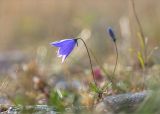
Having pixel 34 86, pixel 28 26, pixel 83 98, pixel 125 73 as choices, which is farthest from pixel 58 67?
pixel 28 26

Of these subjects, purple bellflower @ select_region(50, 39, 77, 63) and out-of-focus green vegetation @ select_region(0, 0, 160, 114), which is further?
out-of-focus green vegetation @ select_region(0, 0, 160, 114)

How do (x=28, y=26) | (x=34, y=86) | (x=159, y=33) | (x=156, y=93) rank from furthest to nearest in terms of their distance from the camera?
(x=28, y=26), (x=159, y=33), (x=34, y=86), (x=156, y=93)

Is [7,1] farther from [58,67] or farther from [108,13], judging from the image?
[58,67]

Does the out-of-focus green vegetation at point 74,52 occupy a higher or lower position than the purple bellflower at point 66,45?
higher

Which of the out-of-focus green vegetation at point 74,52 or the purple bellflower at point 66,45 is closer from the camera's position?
the purple bellflower at point 66,45

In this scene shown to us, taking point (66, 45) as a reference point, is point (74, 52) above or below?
above

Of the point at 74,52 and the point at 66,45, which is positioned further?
the point at 74,52

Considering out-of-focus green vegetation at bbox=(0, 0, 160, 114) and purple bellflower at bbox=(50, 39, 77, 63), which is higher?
out-of-focus green vegetation at bbox=(0, 0, 160, 114)

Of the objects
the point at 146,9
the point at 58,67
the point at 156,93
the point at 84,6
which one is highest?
the point at 84,6
